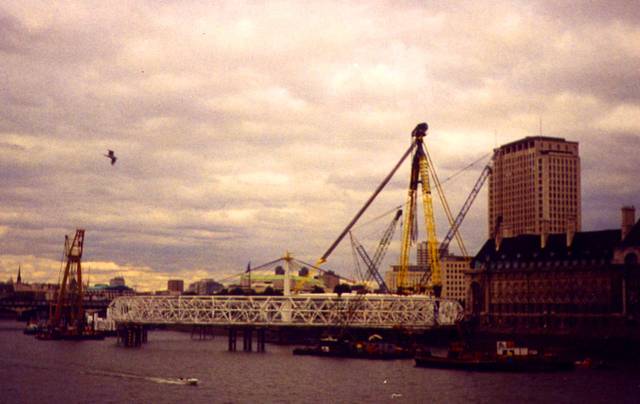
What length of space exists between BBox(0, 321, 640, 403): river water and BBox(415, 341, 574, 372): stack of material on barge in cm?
405

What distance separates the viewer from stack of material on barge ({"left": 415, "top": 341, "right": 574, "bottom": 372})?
115 meters

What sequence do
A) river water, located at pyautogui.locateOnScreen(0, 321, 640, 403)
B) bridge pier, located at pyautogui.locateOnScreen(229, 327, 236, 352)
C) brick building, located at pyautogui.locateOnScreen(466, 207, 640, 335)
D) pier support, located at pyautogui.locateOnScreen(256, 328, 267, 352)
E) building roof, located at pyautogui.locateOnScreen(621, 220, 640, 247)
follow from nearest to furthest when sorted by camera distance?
river water, located at pyautogui.locateOnScreen(0, 321, 640, 403)
building roof, located at pyautogui.locateOnScreen(621, 220, 640, 247)
brick building, located at pyautogui.locateOnScreen(466, 207, 640, 335)
pier support, located at pyautogui.locateOnScreen(256, 328, 267, 352)
bridge pier, located at pyautogui.locateOnScreen(229, 327, 236, 352)

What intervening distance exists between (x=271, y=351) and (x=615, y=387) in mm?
79899

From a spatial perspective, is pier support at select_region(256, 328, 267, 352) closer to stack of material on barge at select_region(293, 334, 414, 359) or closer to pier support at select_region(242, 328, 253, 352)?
pier support at select_region(242, 328, 253, 352)

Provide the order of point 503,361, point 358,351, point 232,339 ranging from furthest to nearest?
point 232,339, point 358,351, point 503,361

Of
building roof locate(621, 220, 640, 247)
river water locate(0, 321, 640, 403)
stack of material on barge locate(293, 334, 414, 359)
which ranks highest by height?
building roof locate(621, 220, 640, 247)

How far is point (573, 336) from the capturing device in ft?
470

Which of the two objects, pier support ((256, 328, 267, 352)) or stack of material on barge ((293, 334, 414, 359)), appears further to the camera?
pier support ((256, 328, 267, 352))

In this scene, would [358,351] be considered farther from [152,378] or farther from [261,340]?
[152,378]

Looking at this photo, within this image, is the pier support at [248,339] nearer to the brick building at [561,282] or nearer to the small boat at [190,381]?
the brick building at [561,282]

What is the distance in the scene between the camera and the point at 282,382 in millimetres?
96688

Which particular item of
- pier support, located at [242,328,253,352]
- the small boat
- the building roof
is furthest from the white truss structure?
the small boat

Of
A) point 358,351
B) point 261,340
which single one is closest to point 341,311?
point 358,351

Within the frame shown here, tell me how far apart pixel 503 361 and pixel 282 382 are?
34243mm
